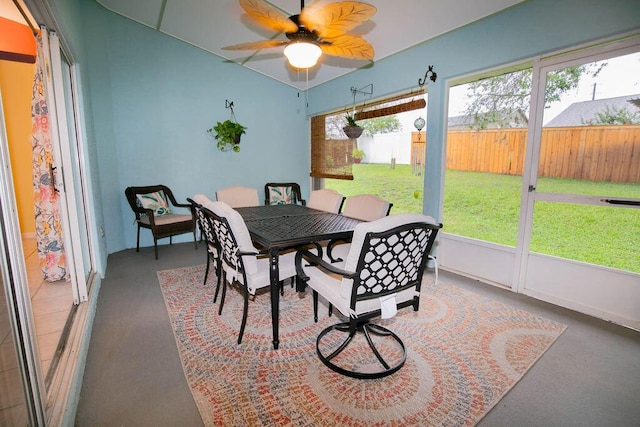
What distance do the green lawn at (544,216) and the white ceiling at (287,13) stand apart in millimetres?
1521

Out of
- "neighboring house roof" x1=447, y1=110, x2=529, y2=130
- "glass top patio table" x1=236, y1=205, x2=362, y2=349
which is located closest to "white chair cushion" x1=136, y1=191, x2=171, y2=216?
"glass top patio table" x1=236, y1=205, x2=362, y2=349

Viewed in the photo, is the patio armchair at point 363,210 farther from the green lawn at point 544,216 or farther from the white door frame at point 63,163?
the white door frame at point 63,163

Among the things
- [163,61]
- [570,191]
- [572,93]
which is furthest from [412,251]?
[163,61]

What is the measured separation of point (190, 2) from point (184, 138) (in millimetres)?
1821

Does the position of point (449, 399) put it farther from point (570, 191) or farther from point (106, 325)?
point (106, 325)

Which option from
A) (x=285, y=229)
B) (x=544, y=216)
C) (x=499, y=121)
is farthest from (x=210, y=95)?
(x=544, y=216)

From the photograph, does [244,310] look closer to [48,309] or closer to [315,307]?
[315,307]

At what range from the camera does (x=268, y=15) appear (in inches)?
84.9

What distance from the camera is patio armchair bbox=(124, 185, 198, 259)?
403 cm

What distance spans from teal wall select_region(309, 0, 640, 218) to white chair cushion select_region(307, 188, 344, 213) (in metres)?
1.09

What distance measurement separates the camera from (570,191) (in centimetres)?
267

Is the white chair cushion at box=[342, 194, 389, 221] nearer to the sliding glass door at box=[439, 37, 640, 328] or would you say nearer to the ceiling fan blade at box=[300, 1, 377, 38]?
the sliding glass door at box=[439, 37, 640, 328]

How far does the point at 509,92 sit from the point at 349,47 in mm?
1700

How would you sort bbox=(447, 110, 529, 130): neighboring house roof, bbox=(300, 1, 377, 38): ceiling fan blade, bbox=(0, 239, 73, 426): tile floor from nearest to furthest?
bbox=(0, 239, 73, 426): tile floor
bbox=(300, 1, 377, 38): ceiling fan blade
bbox=(447, 110, 529, 130): neighboring house roof
